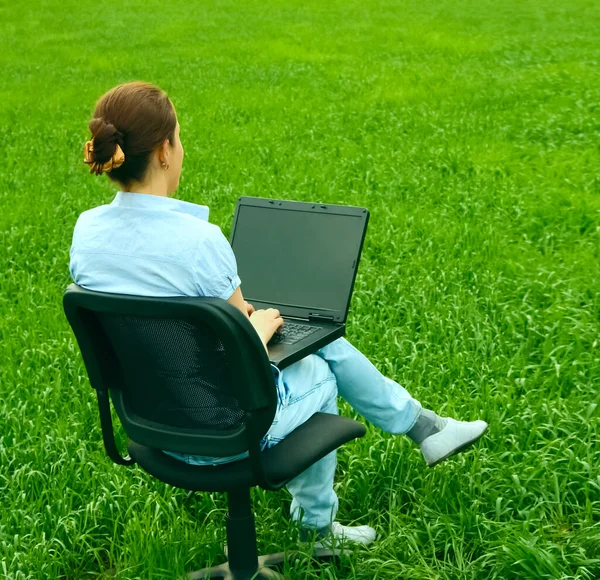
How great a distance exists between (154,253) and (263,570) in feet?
4.14

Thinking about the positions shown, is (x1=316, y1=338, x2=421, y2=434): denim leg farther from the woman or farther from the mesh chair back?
the mesh chair back

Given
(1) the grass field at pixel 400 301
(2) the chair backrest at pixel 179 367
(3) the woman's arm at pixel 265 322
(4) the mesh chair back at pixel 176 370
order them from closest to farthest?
(2) the chair backrest at pixel 179 367, (4) the mesh chair back at pixel 176 370, (3) the woman's arm at pixel 265 322, (1) the grass field at pixel 400 301

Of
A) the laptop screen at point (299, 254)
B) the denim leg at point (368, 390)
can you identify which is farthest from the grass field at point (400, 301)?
the laptop screen at point (299, 254)

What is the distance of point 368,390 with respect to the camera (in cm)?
319

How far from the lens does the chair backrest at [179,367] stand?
92.3 inches

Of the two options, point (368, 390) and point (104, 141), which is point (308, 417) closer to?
point (368, 390)

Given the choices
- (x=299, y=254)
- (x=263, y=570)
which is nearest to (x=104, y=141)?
(x=299, y=254)

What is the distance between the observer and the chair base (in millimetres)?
3078

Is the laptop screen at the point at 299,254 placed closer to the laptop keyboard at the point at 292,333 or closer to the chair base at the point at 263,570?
the laptop keyboard at the point at 292,333

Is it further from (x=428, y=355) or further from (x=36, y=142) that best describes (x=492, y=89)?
(x=428, y=355)

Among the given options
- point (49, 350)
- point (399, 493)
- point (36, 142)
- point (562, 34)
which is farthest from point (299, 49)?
point (399, 493)

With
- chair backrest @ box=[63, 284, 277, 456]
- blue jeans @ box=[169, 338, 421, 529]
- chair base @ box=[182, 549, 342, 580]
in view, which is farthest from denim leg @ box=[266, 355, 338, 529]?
chair backrest @ box=[63, 284, 277, 456]

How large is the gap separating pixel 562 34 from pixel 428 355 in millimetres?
18115

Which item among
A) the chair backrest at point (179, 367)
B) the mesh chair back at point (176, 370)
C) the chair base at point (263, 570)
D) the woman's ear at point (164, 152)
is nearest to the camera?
the chair backrest at point (179, 367)
